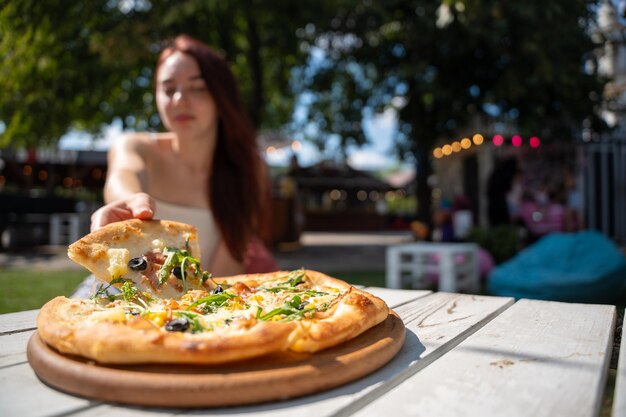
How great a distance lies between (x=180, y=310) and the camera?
1172mm

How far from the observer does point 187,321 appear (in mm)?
1012

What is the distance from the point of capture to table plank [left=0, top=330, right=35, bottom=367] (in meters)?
1.07

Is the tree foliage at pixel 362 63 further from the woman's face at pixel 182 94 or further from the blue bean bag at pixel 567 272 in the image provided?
the woman's face at pixel 182 94

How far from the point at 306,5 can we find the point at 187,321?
836 centimetres

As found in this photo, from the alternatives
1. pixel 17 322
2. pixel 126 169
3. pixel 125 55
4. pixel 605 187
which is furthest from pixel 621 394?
pixel 605 187

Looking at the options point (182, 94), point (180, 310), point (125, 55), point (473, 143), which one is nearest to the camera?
point (180, 310)

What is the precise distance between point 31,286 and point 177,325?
6.36 meters

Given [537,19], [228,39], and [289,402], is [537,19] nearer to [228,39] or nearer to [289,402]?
[228,39]

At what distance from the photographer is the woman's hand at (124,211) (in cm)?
160

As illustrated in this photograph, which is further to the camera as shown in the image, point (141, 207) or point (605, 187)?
point (605, 187)

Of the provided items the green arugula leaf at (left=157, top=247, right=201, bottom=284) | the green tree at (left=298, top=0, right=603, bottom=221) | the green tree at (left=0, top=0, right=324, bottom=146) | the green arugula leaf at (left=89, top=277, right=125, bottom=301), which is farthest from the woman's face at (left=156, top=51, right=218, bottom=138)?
the green tree at (left=298, top=0, right=603, bottom=221)

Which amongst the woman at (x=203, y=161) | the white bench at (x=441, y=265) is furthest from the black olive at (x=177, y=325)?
the white bench at (x=441, y=265)

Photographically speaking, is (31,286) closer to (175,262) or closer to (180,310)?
(175,262)

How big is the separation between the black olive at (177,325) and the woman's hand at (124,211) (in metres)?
0.69
